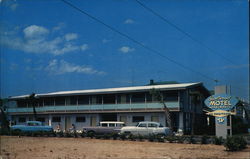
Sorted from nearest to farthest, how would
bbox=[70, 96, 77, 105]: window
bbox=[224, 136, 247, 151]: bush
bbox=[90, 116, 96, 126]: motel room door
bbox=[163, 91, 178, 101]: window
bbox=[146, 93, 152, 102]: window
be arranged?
bbox=[224, 136, 247, 151]: bush
bbox=[163, 91, 178, 101]: window
bbox=[146, 93, 152, 102]: window
bbox=[90, 116, 96, 126]: motel room door
bbox=[70, 96, 77, 105]: window

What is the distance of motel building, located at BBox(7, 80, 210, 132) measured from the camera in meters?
33.8

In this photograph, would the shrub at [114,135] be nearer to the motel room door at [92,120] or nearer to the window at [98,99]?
the window at [98,99]

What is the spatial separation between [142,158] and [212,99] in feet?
36.9

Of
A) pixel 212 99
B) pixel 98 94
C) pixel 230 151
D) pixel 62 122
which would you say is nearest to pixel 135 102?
pixel 98 94

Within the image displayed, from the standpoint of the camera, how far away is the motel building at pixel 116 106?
33.8 m

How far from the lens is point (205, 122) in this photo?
43.4 meters

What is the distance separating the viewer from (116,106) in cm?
3631

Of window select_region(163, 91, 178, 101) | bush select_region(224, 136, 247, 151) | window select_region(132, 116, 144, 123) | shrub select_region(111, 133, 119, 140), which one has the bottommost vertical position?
shrub select_region(111, 133, 119, 140)

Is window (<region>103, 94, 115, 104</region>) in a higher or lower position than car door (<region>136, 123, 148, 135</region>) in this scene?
higher

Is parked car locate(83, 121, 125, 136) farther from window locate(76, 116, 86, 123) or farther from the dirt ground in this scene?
the dirt ground

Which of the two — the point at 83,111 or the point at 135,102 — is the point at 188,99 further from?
the point at 83,111

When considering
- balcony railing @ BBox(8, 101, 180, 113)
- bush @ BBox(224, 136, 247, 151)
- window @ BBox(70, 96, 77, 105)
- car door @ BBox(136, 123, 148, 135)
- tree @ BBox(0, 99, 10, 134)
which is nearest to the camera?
bush @ BBox(224, 136, 247, 151)

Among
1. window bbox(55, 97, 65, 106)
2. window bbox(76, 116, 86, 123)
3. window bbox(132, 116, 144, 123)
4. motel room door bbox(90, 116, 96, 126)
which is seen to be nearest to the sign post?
window bbox(132, 116, 144, 123)

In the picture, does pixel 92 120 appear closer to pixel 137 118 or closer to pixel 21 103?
pixel 137 118
